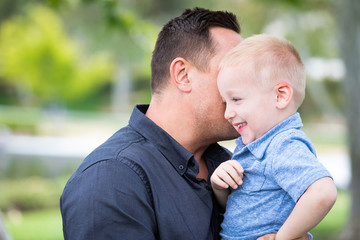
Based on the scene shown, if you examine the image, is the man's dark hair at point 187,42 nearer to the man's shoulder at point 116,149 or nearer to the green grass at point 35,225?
the man's shoulder at point 116,149

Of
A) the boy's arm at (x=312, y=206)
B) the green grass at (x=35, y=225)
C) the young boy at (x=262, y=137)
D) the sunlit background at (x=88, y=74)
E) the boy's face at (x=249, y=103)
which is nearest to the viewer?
the boy's arm at (x=312, y=206)

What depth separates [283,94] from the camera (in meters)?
1.93

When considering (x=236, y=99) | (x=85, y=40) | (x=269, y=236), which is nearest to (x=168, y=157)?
(x=236, y=99)

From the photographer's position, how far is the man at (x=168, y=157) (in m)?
1.77

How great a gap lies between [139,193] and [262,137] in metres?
0.49

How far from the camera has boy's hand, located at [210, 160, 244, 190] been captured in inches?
75.1

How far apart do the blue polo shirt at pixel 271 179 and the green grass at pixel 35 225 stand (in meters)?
6.70

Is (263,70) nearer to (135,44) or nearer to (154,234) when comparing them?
(154,234)

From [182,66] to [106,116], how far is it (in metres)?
33.2

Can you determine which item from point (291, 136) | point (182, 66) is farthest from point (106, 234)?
point (182, 66)

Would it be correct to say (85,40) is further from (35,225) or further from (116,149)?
(116,149)

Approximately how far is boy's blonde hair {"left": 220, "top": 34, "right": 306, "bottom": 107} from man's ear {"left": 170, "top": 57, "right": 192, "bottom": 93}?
305mm

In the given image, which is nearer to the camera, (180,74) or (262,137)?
(262,137)

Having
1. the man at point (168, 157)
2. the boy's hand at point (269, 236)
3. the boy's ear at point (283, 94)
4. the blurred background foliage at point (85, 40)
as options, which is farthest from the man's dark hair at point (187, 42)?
the blurred background foliage at point (85, 40)
